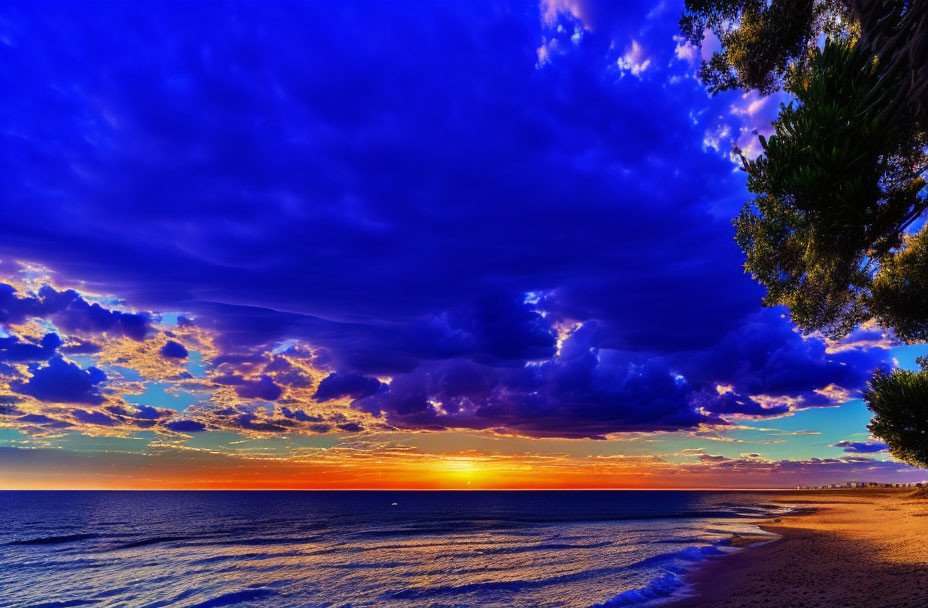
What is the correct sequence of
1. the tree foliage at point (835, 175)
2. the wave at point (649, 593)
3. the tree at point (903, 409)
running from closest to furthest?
the tree foliage at point (835, 175), the tree at point (903, 409), the wave at point (649, 593)

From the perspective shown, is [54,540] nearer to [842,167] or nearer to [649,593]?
[649,593]

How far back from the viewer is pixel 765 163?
14422 mm

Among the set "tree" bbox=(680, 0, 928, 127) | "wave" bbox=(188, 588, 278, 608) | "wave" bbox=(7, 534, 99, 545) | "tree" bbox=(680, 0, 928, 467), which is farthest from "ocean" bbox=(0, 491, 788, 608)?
"tree" bbox=(680, 0, 928, 127)

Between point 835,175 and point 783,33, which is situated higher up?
point 783,33

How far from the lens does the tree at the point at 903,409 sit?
20406mm

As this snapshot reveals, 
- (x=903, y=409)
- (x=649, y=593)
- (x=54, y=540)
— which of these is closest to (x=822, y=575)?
(x=649, y=593)

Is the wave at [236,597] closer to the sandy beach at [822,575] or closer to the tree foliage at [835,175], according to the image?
the sandy beach at [822,575]

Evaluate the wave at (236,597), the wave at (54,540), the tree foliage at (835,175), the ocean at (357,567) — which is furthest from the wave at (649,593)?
the wave at (54,540)

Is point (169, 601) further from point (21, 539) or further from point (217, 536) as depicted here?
point (21, 539)

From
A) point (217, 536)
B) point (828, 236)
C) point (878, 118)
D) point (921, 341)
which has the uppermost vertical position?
point (878, 118)

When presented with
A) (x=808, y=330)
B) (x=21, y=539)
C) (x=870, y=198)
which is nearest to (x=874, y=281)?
(x=808, y=330)

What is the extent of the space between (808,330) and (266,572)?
131ft

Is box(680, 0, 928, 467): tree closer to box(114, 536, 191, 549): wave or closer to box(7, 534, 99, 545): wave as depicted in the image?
box(114, 536, 191, 549): wave

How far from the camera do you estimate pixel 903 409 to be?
20.9 metres
